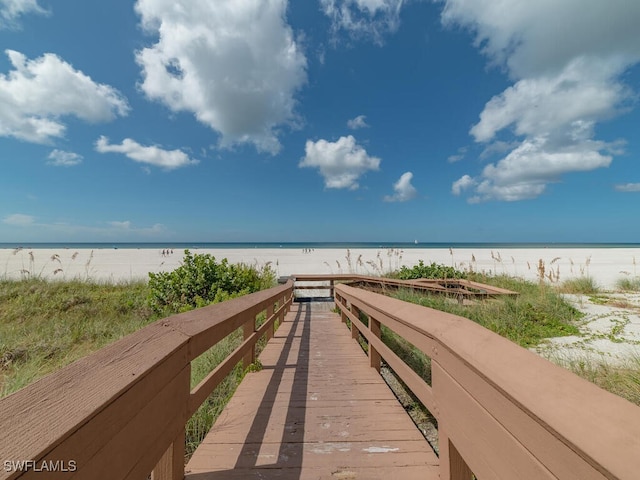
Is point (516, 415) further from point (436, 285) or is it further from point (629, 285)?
point (629, 285)

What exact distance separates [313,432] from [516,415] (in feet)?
6.61

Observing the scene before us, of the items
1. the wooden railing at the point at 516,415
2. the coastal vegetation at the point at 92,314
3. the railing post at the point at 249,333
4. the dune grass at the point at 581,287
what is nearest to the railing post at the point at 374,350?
the railing post at the point at 249,333

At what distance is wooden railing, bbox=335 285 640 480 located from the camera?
0.66m

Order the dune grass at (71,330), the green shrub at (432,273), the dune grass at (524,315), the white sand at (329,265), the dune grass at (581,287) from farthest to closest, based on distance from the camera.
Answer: the white sand at (329,265) < the green shrub at (432,273) < the dune grass at (581,287) < the dune grass at (524,315) < the dune grass at (71,330)

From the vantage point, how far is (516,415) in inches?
36.9

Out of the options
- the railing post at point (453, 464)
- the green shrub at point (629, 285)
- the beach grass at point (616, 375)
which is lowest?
the beach grass at point (616, 375)

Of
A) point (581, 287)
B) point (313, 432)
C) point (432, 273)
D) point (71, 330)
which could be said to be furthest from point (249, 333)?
point (581, 287)

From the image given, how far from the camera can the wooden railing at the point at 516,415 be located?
25.9 inches

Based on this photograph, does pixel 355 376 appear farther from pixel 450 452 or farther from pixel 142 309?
pixel 142 309

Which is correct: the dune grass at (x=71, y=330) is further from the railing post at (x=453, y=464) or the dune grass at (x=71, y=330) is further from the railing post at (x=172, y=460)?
the railing post at (x=453, y=464)

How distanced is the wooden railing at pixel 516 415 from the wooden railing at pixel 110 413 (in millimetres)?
1146

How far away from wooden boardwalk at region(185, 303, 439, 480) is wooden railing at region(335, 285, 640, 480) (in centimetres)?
63

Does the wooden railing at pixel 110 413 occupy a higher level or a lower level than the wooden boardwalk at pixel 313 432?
higher

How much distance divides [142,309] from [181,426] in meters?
7.63
